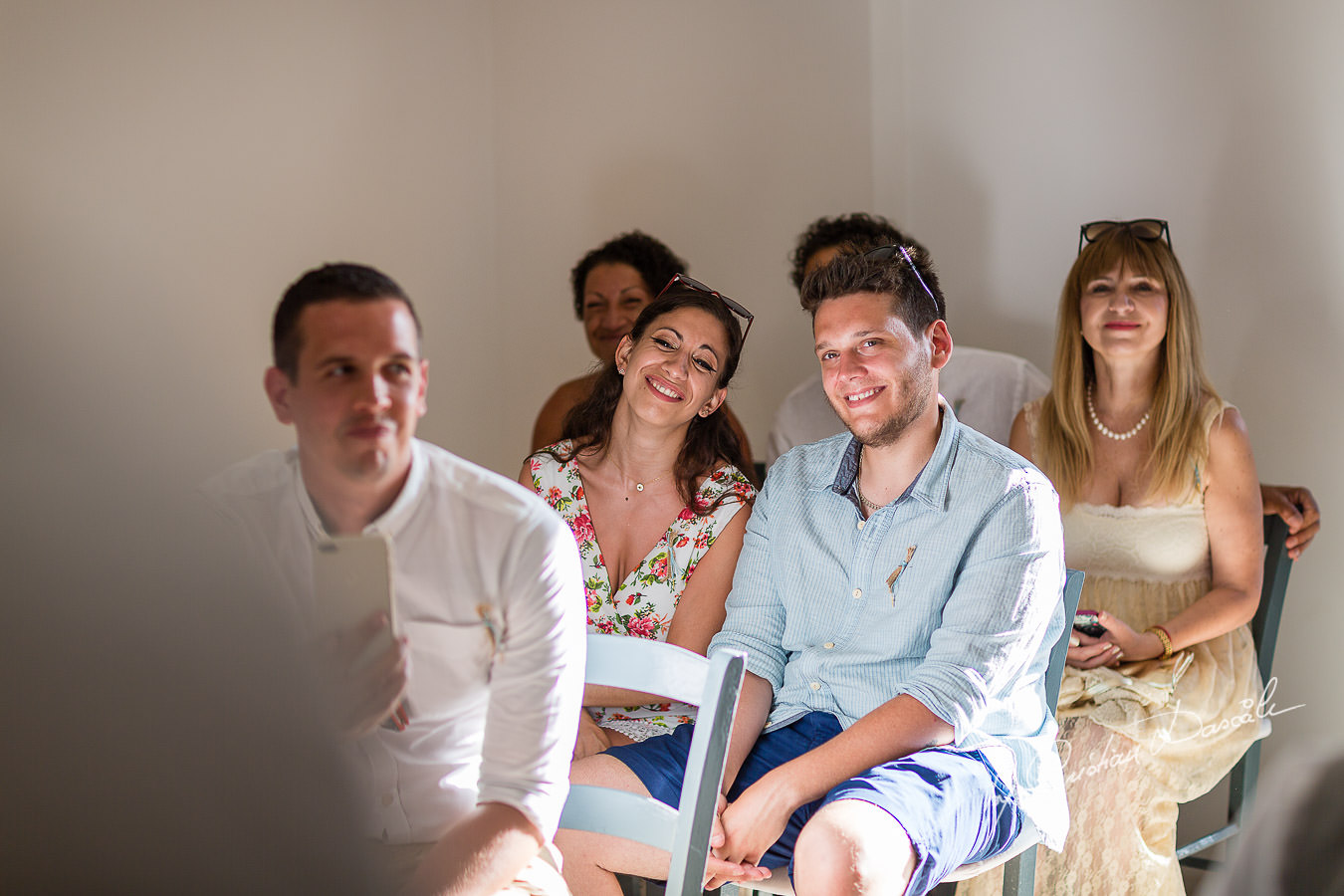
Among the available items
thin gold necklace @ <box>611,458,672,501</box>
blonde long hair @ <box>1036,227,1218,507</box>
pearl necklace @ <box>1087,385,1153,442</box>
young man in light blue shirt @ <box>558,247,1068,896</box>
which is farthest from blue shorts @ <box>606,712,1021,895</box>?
pearl necklace @ <box>1087,385,1153,442</box>

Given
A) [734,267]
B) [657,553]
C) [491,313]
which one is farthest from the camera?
[734,267]

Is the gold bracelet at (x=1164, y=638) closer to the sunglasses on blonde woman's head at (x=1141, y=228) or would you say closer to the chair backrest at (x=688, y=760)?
the sunglasses on blonde woman's head at (x=1141, y=228)

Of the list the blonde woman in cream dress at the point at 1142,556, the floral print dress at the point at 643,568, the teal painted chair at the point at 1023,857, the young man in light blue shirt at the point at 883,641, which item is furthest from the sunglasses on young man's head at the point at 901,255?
the blonde woman in cream dress at the point at 1142,556

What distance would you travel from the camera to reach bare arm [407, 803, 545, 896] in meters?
0.80

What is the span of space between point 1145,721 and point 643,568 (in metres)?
1.00

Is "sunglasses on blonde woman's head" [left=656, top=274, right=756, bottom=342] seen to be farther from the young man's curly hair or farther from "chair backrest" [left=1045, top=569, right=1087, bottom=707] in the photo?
the young man's curly hair

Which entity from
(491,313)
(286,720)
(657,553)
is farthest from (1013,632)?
(286,720)

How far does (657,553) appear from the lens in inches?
52.7

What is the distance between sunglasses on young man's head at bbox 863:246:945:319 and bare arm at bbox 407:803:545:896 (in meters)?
0.93

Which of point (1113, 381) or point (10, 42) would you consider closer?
point (10, 42)

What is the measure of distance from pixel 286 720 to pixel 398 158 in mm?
510

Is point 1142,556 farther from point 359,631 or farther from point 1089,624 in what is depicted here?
point 359,631

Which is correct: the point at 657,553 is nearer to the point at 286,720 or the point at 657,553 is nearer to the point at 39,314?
the point at 286,720

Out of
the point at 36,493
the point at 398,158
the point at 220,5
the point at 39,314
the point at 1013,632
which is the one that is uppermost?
the point at 220,5
